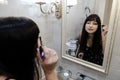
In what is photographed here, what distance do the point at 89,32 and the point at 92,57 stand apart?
21 centimetres

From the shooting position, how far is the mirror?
947mm

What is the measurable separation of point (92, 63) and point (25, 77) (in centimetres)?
68

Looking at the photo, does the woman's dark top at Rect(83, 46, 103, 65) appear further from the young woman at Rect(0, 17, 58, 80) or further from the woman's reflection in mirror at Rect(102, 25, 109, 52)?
the young woman at Rect(0, 17, 58, 80)

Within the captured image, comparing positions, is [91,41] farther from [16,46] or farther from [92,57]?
[16,46]

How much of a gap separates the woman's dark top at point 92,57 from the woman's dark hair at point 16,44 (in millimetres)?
664

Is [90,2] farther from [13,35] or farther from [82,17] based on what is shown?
[13,35]

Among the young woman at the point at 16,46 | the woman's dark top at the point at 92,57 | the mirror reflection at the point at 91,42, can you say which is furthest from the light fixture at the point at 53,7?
the young woman at the point at 16,46

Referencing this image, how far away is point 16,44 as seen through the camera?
0.46 metres

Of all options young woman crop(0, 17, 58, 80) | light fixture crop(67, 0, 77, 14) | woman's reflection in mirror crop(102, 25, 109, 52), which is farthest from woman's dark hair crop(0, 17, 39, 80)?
light fixture crop(67, 0, 77, 14)

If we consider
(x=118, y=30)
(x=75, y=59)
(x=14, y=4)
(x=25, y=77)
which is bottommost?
(x=75, y=59)

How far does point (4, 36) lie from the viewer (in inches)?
17.3

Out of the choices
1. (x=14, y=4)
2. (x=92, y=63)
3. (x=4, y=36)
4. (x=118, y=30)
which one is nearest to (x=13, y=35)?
(x=4, y=36)

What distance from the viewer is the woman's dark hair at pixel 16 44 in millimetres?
448

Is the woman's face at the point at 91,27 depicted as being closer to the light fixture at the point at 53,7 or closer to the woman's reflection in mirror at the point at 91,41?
the woman's reflection in mirror at the point at 91,41
